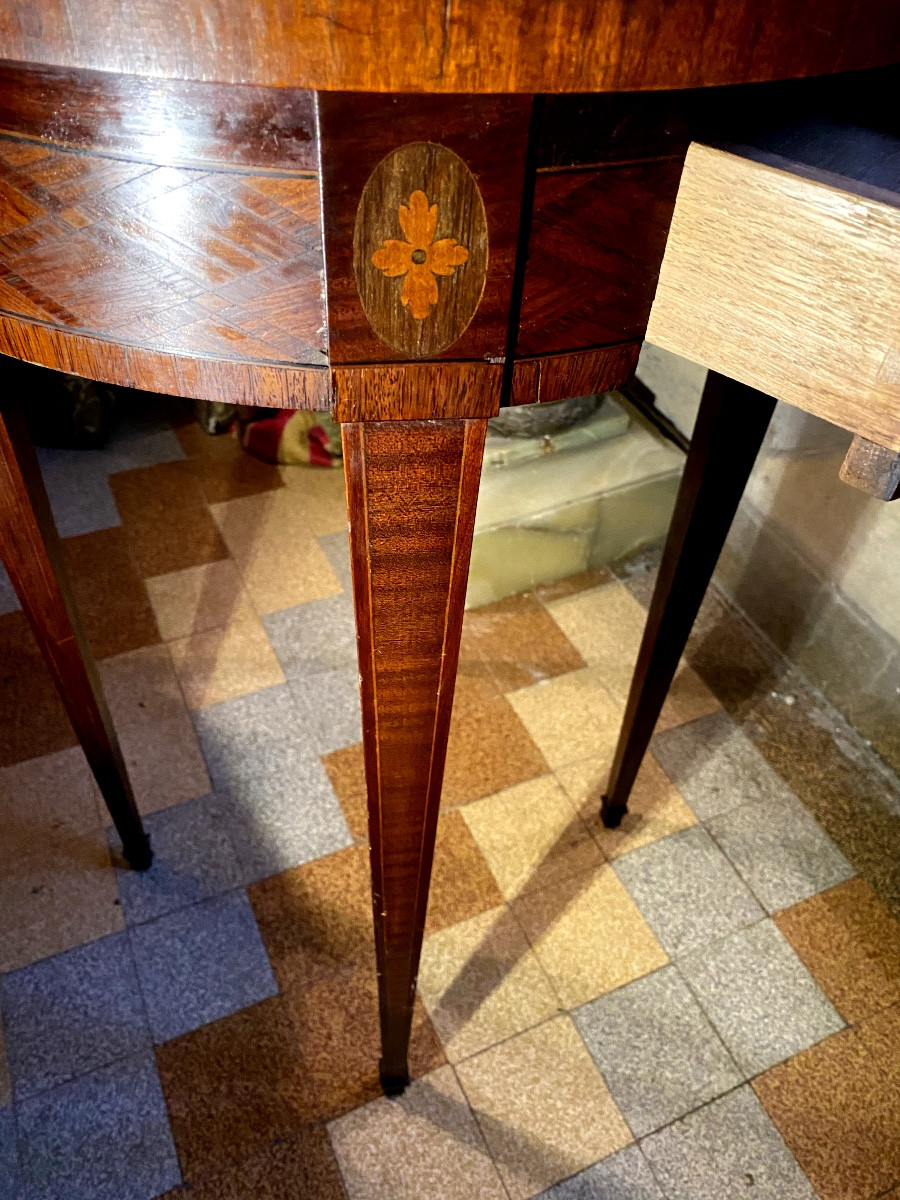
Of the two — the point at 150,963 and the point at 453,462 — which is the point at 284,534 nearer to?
the point at 150,963

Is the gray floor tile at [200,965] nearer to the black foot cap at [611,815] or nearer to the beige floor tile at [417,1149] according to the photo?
the beige floor tile at [417,1149]

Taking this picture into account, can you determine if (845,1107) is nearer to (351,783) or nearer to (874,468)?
(351,783)

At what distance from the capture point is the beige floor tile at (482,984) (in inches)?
51.7

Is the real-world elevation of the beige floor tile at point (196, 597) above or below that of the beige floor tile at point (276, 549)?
below

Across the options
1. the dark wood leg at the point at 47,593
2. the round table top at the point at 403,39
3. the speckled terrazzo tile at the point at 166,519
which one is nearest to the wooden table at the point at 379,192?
the round table top at the point at 403,39

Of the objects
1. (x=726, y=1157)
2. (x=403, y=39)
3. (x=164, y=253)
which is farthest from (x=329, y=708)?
(x=403, y=39)

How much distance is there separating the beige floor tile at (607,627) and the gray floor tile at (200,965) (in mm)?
861

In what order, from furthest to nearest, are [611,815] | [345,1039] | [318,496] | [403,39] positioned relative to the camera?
[318,496] → [611,815] → [345,1039] → [403,39]

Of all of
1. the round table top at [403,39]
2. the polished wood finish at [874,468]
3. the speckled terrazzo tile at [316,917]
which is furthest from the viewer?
the speckled terrazzo tile at [316,917]

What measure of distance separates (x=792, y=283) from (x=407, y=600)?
314mm

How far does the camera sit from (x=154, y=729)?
1682 millimetres

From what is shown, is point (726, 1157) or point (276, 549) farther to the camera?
point (276, 549)

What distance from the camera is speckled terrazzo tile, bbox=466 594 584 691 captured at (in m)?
1.83

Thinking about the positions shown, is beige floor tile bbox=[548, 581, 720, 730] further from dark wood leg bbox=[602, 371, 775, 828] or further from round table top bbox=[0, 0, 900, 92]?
round table top bbox=[0, 0, 900, 92]
